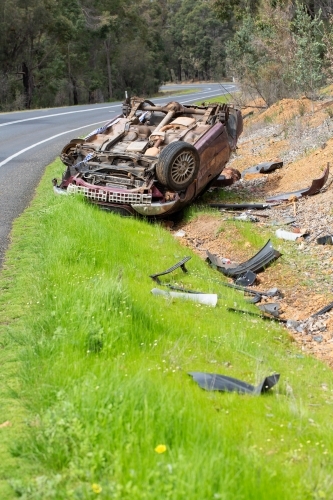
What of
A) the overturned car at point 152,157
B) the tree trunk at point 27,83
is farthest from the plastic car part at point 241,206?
the tree trunk at point 27,83

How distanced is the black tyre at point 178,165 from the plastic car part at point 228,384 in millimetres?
→ 6271

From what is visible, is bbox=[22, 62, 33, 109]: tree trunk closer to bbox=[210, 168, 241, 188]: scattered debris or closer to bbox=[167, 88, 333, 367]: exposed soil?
bbox=[167, 88, 333, 367]: exposed soil

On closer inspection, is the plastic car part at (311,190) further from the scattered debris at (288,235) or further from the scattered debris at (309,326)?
the scattered debris at (309,326)

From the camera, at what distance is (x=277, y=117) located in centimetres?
2166

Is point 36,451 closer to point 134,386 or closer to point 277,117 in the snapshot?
point 134,386

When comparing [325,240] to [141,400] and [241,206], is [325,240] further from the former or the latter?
[141,400]

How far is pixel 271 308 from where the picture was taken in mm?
7734

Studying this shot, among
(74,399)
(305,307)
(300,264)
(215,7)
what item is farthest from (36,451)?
(215,7)

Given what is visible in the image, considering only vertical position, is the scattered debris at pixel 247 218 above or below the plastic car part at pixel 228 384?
below

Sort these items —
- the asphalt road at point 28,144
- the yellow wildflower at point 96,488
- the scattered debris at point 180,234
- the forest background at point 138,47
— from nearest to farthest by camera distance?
the yellow wildflower at point 96,488 < the scattered debris at point 180,234 < the asphalt road at point 28,144 < the forest background at point 138,47

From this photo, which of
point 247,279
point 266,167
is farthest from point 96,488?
point 266,167

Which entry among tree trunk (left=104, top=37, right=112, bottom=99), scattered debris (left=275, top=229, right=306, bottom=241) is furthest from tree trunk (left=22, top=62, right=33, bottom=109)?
scattered debris (left=275, top=229, right=306, bottom=241)

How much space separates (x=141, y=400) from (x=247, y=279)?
206 inches

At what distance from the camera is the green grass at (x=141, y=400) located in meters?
3.33
